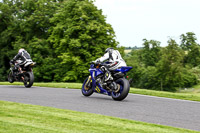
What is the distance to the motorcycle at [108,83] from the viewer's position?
410 inches

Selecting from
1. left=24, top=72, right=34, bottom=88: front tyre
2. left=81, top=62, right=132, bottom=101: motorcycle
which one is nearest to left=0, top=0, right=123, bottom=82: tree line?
left=24, top=72, right=34, bottom=88: front tyre

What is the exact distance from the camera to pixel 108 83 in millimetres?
10992

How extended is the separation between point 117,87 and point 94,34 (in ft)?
82.2

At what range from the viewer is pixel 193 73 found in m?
72.8

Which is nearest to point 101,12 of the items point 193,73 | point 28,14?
point 28,14

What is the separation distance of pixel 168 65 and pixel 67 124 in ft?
194

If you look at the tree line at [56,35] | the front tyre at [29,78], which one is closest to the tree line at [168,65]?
the tree line at [56,35]

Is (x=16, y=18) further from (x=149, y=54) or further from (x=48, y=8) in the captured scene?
(x=149, y=54)

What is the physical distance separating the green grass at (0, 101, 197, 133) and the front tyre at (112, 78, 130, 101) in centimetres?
326

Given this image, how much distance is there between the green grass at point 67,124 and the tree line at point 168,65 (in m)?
44.6

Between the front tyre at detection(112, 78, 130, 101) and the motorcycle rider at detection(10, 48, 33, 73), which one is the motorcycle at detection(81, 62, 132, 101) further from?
the motorcycle rider at detection(10, 48, 33, 73)

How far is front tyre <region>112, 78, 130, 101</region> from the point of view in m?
10.2

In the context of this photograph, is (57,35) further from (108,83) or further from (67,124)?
(67,124)

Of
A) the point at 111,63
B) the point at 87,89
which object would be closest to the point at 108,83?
the point at 111,63
